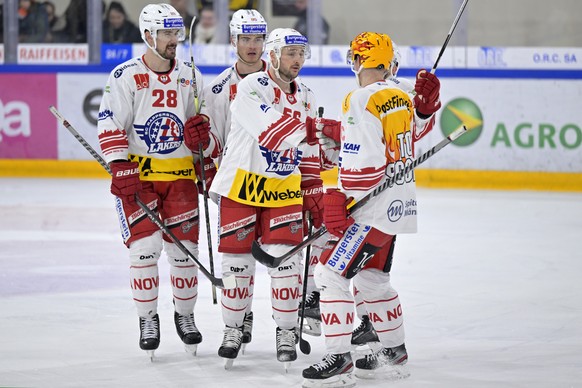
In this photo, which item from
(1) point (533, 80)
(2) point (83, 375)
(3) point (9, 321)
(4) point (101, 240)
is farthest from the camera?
(1) point (533, 80)

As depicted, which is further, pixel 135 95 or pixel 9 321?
pixel 9 321

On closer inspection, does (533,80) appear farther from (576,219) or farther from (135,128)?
(135,128)

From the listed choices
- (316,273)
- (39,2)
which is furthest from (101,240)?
(39,2)

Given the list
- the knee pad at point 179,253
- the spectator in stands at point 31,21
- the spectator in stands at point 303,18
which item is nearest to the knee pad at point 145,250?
the knee pad at point 179,253

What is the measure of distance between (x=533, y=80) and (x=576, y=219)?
67.8 inches

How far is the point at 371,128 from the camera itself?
380 centimetres

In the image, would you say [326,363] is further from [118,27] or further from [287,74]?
[118,27]

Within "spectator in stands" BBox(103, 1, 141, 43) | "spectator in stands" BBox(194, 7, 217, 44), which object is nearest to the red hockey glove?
"spectator in stands" BBox(194, 7, 217, 44)

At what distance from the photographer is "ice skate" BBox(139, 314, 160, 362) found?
427cm

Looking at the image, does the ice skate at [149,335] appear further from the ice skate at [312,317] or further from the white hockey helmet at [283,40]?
the white hockey helmet at [283,40]

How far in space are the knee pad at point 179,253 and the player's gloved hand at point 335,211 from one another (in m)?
0.84

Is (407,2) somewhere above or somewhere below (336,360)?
above

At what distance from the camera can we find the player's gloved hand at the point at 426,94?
161 inches

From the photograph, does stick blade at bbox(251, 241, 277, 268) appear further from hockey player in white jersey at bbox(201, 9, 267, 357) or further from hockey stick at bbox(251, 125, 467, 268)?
hockey player in white jersey at bbox(201, 9, 267, 357)
